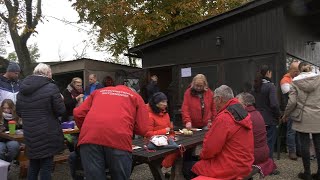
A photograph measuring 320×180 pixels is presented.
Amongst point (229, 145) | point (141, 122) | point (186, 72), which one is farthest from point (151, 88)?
point (229, 145)

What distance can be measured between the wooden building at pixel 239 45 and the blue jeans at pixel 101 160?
203 inches

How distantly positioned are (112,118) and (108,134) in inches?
6.0

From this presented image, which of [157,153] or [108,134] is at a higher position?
[108,134]

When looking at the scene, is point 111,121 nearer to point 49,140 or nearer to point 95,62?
point 49,140

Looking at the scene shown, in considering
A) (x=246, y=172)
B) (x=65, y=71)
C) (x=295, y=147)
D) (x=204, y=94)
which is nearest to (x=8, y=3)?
(x=65, y=71)

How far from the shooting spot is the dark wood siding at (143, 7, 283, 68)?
7781 millimetres

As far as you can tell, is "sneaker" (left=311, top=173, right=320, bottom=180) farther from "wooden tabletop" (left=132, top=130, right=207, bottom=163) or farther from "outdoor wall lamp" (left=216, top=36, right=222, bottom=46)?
"outdoor wall lamp" (left=216, top=36, right=222, bottom=46)

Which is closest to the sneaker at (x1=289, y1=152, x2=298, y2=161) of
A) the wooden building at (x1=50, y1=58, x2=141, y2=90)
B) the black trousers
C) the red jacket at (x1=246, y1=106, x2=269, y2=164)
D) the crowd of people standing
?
the crowd of people standing

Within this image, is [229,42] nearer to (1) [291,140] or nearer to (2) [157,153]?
(1) [291,140]

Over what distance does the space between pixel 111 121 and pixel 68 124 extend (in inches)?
93.2

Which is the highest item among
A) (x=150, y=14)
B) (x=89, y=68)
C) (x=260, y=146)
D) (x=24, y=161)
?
(x=150, y=14)

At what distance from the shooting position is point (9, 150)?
4.92m

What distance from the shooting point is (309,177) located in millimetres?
5176

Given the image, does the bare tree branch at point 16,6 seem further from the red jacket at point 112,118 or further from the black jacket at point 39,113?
the red jacket at point 112,118
